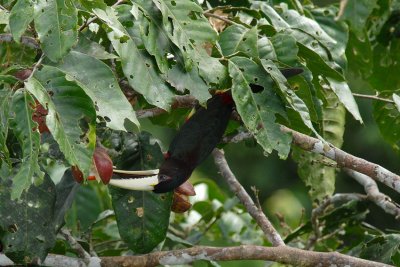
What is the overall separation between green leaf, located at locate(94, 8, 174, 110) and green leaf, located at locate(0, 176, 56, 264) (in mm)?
396

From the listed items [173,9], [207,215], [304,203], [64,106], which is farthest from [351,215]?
[304,203]

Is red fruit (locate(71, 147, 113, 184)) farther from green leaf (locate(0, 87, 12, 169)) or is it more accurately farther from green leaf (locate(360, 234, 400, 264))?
green leaf (locate(360, 234, 400, 264))

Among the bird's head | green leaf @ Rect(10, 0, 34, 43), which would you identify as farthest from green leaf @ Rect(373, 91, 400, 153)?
green leaf @ Rect(10, 0, 34, 43)

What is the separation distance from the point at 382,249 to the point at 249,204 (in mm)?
304

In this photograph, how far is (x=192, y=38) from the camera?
1.75 m

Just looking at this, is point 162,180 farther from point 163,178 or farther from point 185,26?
point 185,26

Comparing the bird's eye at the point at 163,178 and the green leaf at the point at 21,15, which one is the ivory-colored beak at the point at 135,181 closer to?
the bird's eye at the point at 163,178

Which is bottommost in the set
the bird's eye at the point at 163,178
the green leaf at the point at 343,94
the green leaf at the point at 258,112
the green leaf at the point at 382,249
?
the green leaf at the point at 382,249

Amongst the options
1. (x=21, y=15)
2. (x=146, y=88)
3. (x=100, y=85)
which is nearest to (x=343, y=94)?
(x=146, y=88)

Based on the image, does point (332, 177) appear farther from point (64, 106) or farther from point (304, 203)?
point (304, 203)

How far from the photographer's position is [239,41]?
1.89m

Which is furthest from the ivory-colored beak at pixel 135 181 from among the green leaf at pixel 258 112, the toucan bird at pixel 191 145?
the green leaf at pixel 258 112

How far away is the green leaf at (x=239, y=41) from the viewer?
1.86 m

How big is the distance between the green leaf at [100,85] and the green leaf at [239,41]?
1.05 ft
